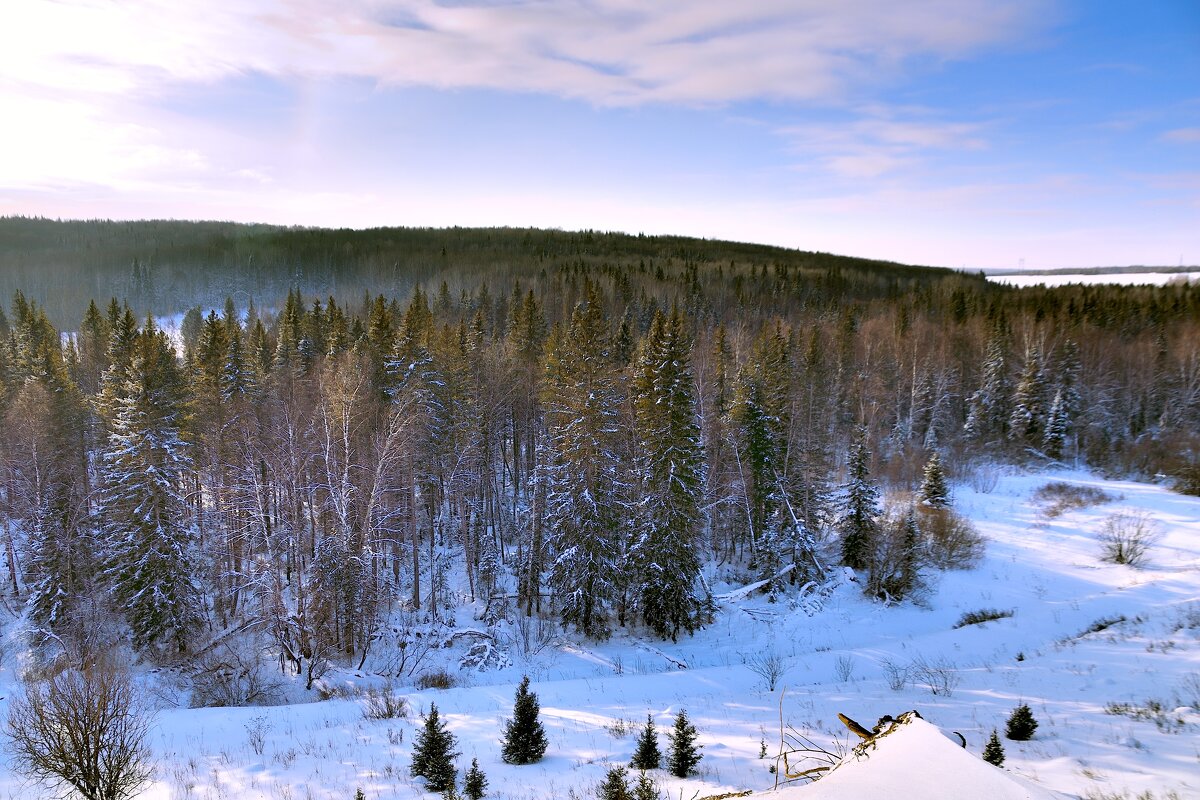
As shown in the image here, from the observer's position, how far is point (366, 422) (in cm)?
2388

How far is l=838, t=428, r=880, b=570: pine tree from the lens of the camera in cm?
2819

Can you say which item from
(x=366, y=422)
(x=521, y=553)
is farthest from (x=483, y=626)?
(x=366, y=422)

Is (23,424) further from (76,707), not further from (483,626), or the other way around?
(76,707)

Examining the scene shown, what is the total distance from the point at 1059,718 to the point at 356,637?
22.7 m

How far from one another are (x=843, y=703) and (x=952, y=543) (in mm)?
20218

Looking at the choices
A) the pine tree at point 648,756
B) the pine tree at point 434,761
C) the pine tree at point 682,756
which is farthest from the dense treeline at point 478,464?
the pine tree at point 682,756

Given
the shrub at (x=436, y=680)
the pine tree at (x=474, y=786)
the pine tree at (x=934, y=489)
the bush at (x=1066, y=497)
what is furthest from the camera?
the bush at (x=1066, y=497)

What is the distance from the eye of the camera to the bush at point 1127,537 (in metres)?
26.5

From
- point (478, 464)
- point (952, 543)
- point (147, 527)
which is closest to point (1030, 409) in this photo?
point (952, 543)

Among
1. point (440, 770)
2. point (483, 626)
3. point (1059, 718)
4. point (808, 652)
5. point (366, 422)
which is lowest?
point (483, 626)

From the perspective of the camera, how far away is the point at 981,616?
2403 centimetres

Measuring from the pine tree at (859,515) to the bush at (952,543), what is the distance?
132 inches

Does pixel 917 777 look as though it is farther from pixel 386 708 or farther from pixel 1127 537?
pixel 1127 537

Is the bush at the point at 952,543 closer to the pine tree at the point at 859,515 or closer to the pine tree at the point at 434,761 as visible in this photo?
the pine tree at the point at 859,515
